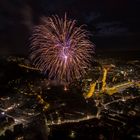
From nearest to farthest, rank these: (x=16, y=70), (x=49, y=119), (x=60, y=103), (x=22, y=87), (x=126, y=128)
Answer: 1. (x=126, y=128)
2. (x=49, y=119)
3. (x=60, y=103)
4. (x=22, y=87)
5. (x=16, y=70)

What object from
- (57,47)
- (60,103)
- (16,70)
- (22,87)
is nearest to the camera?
(57,47)

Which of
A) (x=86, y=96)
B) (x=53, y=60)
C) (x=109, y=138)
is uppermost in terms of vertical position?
(x=53, y=60)

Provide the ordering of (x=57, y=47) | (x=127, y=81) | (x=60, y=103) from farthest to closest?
1. (x=127, y=81)
2. (x=60, y=103)
3. (x=57, y=47)

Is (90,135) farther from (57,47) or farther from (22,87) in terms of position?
(22,87)

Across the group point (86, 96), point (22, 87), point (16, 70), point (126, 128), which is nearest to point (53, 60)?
point (126, 128)

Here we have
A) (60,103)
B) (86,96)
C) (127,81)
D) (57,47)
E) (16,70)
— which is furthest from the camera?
(16,70)

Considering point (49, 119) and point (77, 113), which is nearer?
point (49, 119)

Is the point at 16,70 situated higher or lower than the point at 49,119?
higher

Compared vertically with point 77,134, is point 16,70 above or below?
above

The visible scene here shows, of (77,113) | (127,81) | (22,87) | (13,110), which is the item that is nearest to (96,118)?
(77,113)

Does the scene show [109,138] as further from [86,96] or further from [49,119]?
[86,96]
